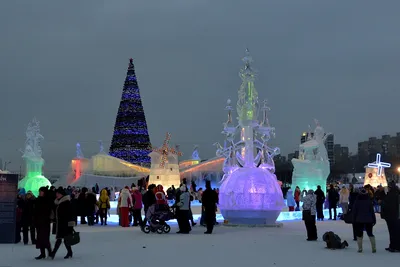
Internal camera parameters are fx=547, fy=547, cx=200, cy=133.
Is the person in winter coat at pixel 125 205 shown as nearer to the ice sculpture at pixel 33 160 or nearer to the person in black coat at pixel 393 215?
the person in black coat at pixel 393 215

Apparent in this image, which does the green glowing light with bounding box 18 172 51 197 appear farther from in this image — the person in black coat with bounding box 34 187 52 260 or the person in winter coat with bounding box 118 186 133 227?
the person in black coat with bounding box 34 187 52 260

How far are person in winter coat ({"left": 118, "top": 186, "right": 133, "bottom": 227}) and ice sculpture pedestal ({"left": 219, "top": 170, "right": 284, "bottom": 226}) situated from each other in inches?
123

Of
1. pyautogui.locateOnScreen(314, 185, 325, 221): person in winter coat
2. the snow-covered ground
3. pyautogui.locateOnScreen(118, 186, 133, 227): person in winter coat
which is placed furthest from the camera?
pyautogui.locateOnScreen(314, 185, 325, 221): person in winter coat

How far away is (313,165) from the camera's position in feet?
108

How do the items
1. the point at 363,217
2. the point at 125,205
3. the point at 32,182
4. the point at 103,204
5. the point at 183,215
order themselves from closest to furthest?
the point at 363,217 < the point at 183,215 < the point at 125,205 < the point at 103,204 < the point at 32,182

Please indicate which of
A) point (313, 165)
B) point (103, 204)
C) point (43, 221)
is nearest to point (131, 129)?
point (313, 165)

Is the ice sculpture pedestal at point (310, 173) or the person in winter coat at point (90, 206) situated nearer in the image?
the person in winter coat at point (90, 206)

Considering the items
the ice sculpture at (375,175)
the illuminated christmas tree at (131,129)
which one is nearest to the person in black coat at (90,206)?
the ice sculpture at (375,175)

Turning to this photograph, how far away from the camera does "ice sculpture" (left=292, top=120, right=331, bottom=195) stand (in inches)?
1291

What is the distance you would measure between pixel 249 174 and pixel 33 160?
21873 mm

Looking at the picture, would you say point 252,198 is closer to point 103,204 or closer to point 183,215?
point 183,215

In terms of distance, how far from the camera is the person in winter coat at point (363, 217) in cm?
1142

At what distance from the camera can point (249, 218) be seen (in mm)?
17859

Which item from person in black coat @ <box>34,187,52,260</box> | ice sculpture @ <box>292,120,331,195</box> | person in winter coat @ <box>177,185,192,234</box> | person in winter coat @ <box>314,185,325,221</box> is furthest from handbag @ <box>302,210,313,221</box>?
ice sculpture @ <box>292,120,331,195</box>
